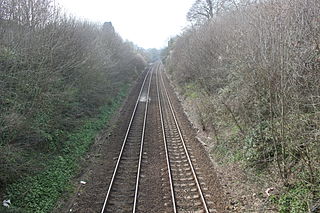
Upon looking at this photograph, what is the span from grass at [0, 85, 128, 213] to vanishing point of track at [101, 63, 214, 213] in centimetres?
183

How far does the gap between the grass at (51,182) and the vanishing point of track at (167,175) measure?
183 centimetres

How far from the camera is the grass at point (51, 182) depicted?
9.11 meters

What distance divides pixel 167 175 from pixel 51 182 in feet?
14.2

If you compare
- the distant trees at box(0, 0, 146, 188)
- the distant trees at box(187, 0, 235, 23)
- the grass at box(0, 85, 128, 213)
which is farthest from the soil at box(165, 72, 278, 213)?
the distant trees at box(187, 0, 235, 23)

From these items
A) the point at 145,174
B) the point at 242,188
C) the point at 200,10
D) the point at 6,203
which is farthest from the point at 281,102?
the point at 200,10

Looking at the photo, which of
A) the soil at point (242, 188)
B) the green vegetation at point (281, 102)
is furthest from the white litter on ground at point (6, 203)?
the green vegetation at point (281, 102)

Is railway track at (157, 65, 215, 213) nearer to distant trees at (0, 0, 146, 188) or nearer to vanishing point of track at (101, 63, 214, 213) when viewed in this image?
vanishing point of track at (101, 63, 214, 213)

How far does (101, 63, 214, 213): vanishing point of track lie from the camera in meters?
9.20

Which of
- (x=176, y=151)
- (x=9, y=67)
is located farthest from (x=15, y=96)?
(x=176, y=151)

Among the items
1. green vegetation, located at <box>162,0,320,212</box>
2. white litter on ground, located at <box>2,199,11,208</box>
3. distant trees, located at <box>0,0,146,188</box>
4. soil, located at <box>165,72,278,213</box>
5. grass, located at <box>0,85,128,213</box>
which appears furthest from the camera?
distant trees, located at <box>0,0,146,188</box>

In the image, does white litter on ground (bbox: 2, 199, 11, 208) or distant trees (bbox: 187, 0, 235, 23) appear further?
distant trees (bbox: 187, 0, 235, 23)

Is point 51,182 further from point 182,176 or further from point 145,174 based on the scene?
point 182,176

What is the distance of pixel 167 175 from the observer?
37.1ft

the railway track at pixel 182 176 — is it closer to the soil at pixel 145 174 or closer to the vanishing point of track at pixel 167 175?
the vanishing point of track at pixel 167 175
